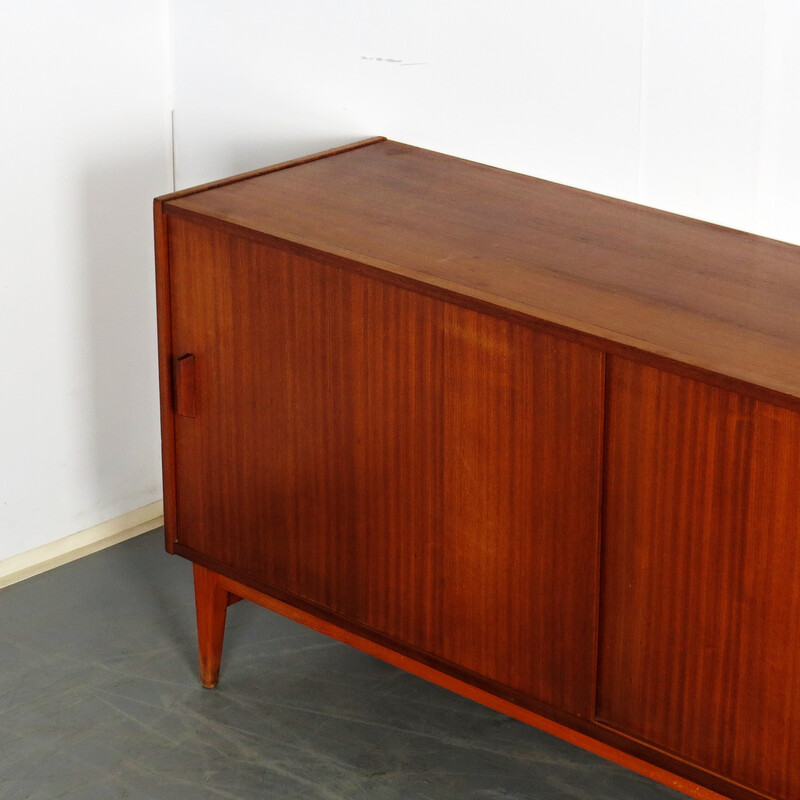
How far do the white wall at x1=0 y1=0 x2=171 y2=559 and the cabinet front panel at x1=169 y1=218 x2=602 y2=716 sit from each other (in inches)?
25.9

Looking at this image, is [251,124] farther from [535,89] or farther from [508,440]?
[508,440]

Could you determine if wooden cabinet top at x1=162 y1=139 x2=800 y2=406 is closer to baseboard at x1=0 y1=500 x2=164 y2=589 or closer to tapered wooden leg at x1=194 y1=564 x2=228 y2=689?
tapered wooden leg at x1=194 y1=564 x2=228 y2=689

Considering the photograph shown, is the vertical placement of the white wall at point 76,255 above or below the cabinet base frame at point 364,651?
above

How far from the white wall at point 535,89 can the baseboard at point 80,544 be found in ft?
2.69

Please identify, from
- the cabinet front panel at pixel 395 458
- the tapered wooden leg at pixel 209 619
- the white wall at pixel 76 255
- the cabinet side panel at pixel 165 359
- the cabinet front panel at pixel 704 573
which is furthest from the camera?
the white wall at pixel 76 255

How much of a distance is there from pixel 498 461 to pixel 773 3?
0.78 metres

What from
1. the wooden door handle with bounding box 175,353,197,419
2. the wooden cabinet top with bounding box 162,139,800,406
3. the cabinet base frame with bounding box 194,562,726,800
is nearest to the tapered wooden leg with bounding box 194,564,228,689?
the cabinet base frame with bounding box 194,562,726,800

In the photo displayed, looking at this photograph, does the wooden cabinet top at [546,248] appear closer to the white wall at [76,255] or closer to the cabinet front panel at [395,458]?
the cabinet front panel at [395,458]

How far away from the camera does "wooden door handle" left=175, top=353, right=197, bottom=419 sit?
2.10 metres

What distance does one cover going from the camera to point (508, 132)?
223 cm

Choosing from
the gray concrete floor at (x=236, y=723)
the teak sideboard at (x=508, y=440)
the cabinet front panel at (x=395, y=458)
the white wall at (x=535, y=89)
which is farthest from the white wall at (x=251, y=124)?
the cabinet front panel at (x=395, y=458)

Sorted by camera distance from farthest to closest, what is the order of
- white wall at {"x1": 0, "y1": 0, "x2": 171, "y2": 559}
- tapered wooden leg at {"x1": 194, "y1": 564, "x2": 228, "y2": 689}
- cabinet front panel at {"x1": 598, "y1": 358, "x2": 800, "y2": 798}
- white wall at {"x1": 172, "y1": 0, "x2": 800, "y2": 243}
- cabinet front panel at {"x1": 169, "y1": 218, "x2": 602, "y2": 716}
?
white wall at {"x1": 0, "y1": 0, "x2": 171, "y2": 559}, tapered wooden leg at {"x1": 194, "y1": 564, "x2": 228, "y2": 689}, white wall at {"x1": 172, "y1": 0, "x2": 800, "y2": 243}, cabinet front panel at {"x1": 169, "y1": 218, "x2": 602, "y2": 716}, cabinet front panel at {"x1": 598, "y1": 358, "x2": 800, "y2": 798}

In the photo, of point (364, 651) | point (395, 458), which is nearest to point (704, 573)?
point (395, 458)

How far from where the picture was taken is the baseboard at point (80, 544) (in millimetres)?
2748
